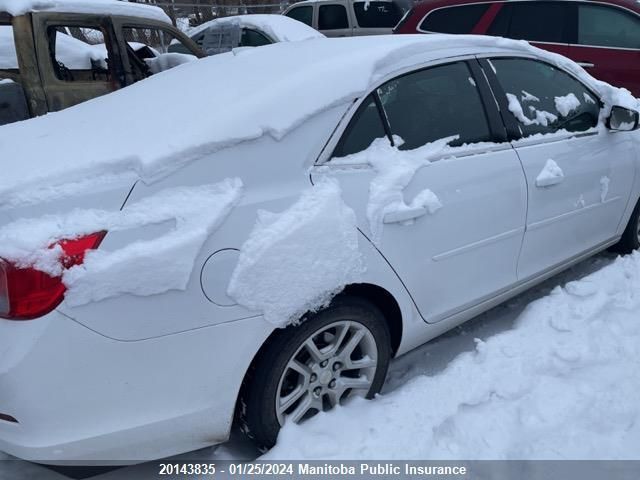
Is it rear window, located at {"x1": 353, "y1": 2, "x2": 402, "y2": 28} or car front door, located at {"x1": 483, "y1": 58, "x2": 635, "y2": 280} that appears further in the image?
rear window, located at {"x1": 353, "y1": 2, "x2": 402, "y2": 28}

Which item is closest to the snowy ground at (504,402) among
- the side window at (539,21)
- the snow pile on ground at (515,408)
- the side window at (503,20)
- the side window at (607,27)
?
the snow pile on ground at (515,408)

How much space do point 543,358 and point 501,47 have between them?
1599 millimetres

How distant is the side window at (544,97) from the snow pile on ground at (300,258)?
135 centimetres

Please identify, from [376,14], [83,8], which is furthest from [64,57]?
[376,14]

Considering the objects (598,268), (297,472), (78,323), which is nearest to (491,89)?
(598,268)

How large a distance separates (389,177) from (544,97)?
1443 mm

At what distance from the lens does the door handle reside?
223 cm

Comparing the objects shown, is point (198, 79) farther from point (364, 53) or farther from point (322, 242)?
point (322, 242)

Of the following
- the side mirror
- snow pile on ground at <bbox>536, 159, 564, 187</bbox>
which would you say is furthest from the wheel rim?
the side mirror

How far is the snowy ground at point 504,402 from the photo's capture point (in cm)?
218

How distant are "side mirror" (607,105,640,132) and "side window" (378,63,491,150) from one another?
1.14 meters

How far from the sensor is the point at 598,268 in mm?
3854

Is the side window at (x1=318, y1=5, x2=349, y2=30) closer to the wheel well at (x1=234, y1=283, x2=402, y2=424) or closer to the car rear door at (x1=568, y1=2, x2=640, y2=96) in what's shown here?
the car rear door at (x1=568, y1=2, x2=640, y2=96)

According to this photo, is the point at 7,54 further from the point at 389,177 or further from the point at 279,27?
the point at 389,177
